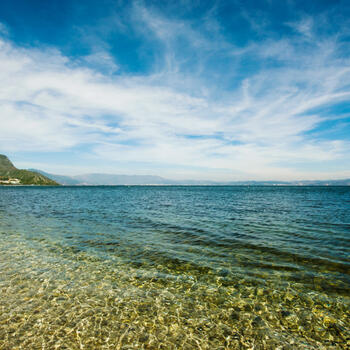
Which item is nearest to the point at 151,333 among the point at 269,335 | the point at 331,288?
the point at 269,335

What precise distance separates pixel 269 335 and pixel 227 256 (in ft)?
23.7

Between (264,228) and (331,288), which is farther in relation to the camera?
(264,228)

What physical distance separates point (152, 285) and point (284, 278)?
6666 millimetres

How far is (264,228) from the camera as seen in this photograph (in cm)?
2262

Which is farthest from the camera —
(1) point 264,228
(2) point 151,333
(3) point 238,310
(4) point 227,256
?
(1) point 264,228

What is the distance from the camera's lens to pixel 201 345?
6.65 m

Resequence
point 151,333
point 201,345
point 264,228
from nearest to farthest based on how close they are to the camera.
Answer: point 201,345
point 151,333
point 264,228

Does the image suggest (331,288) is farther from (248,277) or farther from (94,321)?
(94,321)

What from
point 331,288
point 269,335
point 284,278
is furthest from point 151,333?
point 331,288

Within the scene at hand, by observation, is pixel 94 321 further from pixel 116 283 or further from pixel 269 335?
pixel 269 335

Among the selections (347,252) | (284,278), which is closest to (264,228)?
(347,252)

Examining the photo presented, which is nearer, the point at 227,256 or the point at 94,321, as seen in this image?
the point at 94,321

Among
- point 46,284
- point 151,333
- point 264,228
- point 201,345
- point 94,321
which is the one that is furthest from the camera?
point 264,228

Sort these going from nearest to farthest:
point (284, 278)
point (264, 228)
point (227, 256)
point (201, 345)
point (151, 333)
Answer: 1. point (201, 345)
2. point (151, 333)
3. point (284, 278)
4. point (227, 256)
5. point (264, 228)
